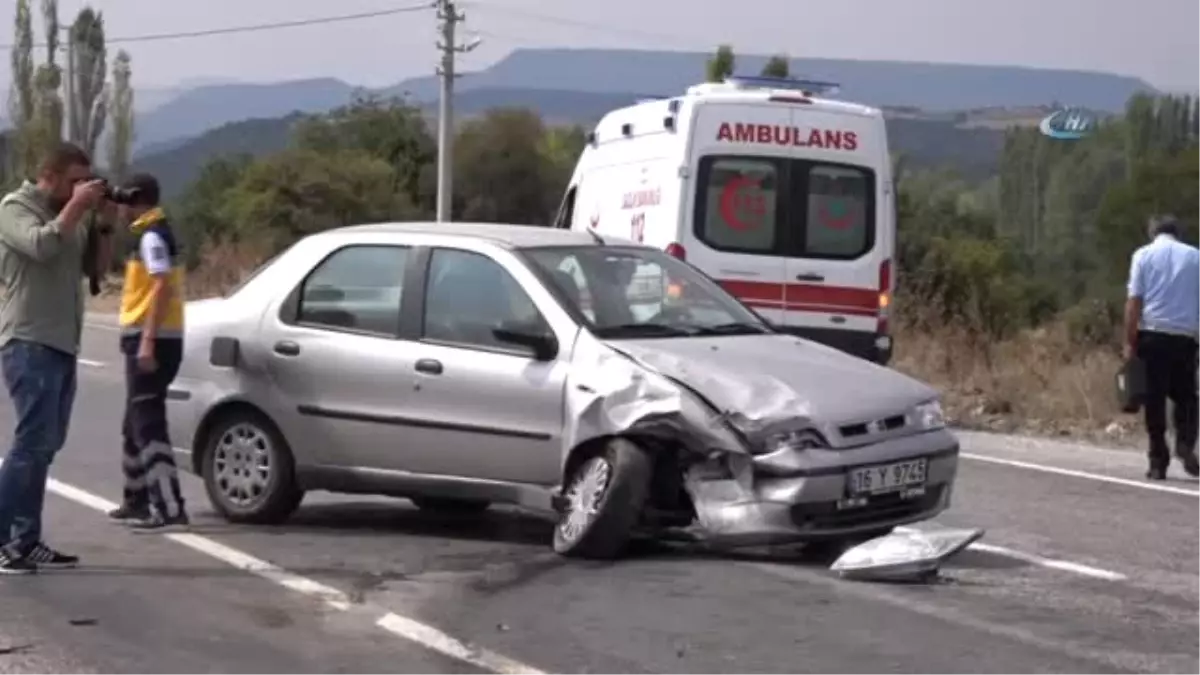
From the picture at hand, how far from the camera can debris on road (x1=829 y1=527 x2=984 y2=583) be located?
29.8 ft

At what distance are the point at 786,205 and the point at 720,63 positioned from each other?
980 inches

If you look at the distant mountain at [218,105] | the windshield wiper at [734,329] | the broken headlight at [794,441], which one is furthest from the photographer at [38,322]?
the distant mountain at [218,105]

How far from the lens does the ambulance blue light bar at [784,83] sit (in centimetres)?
Answer: 1694

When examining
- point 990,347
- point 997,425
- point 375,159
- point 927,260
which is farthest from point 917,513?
point 375,159

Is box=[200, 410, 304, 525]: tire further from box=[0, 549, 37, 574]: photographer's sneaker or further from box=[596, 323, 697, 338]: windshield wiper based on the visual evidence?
box=[596, 323, 697, 338]: windshield wiper

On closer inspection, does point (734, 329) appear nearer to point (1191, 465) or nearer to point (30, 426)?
point (30, 426)

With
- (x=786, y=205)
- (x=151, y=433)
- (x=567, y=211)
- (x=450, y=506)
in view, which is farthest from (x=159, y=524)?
(x=567, y=211)

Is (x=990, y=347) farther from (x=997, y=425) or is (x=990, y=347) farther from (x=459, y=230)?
(x=459, y=230)

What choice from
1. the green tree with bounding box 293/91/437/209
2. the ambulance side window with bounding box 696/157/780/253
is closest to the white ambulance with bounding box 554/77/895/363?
the ambulance side window with bounding box 696/157/780/253

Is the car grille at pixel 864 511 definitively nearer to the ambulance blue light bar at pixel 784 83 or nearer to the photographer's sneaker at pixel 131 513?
the photographer's sneaker at pixel 131 513

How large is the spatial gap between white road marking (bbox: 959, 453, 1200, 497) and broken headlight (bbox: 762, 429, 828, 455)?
13.8 ft

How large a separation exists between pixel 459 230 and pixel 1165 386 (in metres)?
5.14

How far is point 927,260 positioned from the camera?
33188 mm

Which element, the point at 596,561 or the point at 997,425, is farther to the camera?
the point at 997,425
